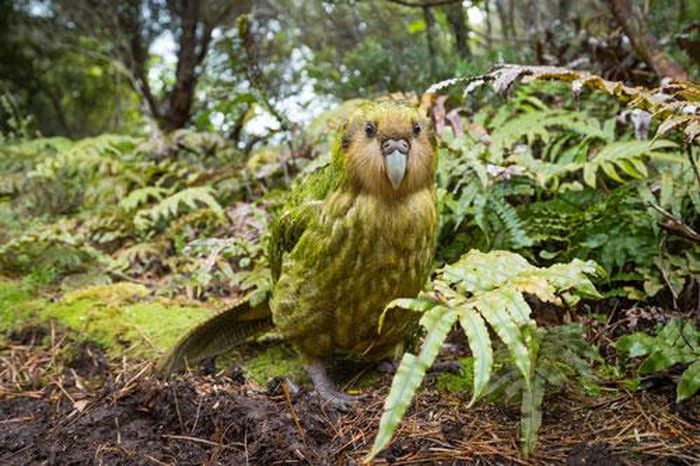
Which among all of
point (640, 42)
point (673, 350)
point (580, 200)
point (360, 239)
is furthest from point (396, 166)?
point (640, 42)

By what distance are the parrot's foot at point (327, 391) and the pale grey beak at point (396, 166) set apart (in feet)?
3.10

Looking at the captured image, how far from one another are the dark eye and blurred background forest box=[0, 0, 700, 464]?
10.4 inches

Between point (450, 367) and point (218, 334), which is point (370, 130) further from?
point (218, 334)

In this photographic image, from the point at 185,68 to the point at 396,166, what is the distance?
586 cm

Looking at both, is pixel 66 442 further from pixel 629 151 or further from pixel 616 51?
pixel 616 51

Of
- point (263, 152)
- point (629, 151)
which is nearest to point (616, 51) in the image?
point (629, 151)

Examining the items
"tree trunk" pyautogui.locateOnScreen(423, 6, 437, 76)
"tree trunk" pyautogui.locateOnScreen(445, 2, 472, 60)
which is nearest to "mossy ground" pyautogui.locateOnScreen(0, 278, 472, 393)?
Result: "tree trunk" pyautogui.locateOnScreen(423, 6, 437, 76)

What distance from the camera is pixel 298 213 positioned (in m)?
2.71

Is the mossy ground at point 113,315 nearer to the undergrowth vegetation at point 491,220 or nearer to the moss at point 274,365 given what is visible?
the undergrowth vegetation at point 491,220

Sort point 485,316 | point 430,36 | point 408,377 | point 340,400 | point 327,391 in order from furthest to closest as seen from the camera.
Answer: point 430,36 → point 327,391 → point 340,400 → point 485,316 → point 408,377

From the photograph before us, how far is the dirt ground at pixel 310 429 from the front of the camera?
1.97m

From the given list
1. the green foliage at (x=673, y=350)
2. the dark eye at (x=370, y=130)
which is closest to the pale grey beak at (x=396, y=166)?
the dark eye at (x=370, y=130)

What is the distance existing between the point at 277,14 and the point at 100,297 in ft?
17.7

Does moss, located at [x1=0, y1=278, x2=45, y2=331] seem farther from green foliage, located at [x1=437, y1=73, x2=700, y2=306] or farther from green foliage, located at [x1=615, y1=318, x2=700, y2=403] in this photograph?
green foliage, located at [x1=615, y1=318, x2=700, y2=403]
